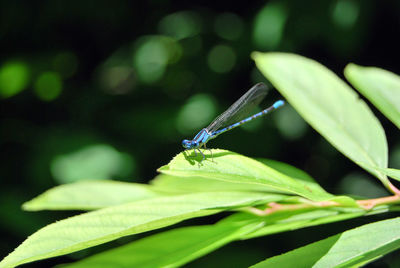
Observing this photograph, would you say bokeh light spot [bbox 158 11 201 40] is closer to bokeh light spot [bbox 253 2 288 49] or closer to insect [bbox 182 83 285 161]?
bokeh light spot [bbox 253 2 288 49]

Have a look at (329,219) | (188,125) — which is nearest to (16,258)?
(329,219)

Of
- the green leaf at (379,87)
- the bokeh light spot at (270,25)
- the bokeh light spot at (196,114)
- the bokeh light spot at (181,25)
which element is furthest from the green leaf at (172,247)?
the bokeh light spot at (181,25)

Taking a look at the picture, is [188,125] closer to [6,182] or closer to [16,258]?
[6,182]

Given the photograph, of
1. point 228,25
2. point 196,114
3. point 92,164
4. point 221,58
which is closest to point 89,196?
point 92,164

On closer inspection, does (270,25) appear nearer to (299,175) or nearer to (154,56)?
(154,56)

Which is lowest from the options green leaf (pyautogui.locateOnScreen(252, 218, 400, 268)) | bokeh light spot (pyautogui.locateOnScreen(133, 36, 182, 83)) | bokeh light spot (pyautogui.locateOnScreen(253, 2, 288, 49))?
green leaf (pyautogui.locateOnScreen(252, 218, 400, 268))

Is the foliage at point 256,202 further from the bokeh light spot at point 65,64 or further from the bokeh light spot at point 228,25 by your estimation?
the bokeh light spot at point 65,64

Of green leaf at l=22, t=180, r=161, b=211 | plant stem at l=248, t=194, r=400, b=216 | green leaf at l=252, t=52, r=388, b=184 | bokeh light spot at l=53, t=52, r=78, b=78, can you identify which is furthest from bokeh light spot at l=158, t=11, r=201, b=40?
plant stem at l=248, t=194, r=400, b=216
